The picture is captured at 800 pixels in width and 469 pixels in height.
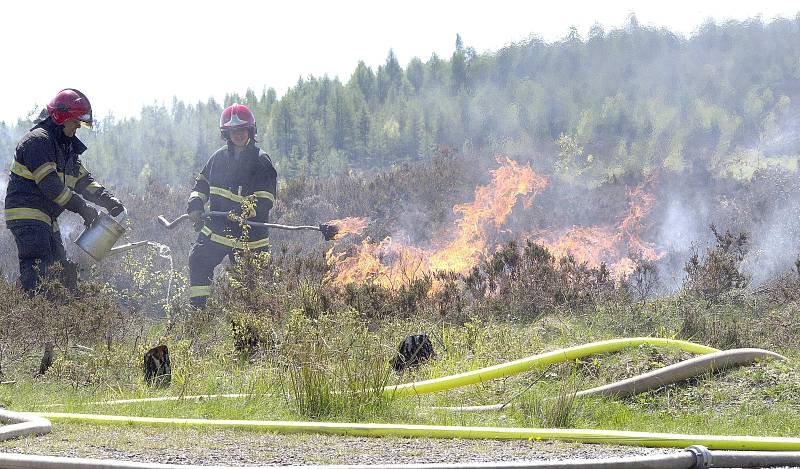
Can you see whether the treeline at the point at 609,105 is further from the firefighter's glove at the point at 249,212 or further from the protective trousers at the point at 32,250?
the protective trousers at the point at 32,250

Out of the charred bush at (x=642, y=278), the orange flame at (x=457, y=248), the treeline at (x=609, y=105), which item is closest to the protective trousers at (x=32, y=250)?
the orange flame at (x=457, y=248)

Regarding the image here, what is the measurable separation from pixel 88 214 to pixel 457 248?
20.3ft

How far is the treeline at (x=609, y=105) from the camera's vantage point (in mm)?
19500

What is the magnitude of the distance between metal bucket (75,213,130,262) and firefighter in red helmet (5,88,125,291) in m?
0.18

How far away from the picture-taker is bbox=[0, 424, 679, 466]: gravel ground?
3836 millimetres

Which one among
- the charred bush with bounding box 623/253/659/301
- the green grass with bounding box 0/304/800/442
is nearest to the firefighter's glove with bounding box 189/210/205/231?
the green grass with bounding box 0/304/800/442

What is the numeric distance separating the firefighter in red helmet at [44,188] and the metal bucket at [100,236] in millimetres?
181

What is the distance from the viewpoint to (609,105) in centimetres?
2275

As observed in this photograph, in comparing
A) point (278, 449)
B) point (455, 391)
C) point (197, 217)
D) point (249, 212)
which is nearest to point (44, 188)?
point (197, 217)

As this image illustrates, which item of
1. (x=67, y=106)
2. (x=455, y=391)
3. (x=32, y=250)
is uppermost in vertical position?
(x=67, y=106)

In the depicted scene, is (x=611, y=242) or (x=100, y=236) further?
(x=611, y=242)

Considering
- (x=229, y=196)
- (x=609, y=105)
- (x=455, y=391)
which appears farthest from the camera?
(x=609, y=105)

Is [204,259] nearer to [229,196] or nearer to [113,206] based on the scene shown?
[229,196]

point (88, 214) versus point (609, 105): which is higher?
point (609, 105)
